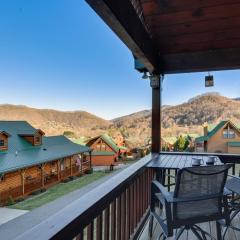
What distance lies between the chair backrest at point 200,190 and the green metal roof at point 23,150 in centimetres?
158

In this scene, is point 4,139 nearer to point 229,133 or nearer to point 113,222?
point 113,222

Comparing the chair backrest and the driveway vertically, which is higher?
the chair backrest

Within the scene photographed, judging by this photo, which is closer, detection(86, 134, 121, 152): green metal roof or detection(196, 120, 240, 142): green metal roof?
detection(196, 120, 240, 142): green metal roof

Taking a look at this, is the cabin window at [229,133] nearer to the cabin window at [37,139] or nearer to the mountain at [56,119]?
the mountain at [56,119]

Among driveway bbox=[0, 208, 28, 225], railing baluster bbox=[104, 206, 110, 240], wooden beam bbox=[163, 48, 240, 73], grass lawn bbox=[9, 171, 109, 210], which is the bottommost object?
driveway bbox=[0, 208, 28, 225]

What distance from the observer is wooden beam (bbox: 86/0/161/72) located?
4.96ft

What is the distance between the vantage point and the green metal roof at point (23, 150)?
8.19ft

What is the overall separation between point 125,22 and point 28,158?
77.3 inches

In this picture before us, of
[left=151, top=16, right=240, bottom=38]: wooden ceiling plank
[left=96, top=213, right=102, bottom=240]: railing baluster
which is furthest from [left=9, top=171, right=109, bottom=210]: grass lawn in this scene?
[left=151, top=16, right=240, bottom=38]: wooden ceiling plank

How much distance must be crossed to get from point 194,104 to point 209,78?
963 mm

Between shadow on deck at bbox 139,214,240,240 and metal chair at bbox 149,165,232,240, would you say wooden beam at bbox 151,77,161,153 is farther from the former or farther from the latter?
metal chair at bbox 149,165,232,240

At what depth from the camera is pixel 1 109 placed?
1988 mm

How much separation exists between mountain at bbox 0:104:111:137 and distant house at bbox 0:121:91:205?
125 millimetres

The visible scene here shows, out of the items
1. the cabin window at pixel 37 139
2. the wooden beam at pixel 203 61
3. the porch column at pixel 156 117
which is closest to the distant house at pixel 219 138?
the porch column at pixel 156 117
